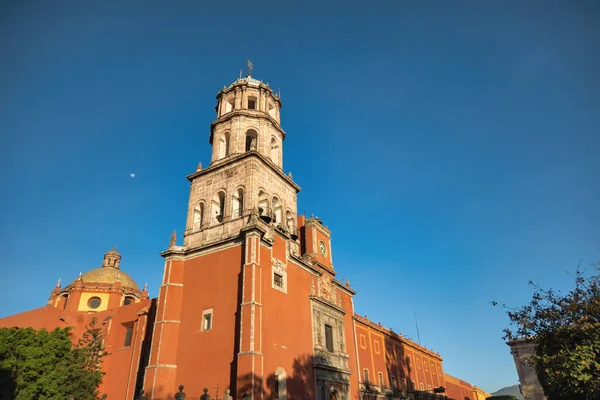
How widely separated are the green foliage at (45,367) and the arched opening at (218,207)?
10.6 meters

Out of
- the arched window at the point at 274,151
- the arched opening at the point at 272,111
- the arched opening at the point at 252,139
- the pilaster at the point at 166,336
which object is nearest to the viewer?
the pilaster at the point at 166,336

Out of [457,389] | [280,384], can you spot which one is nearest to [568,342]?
[280,384]

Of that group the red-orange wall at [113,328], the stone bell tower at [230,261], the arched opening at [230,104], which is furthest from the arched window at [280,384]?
the arched opening at [230,104]

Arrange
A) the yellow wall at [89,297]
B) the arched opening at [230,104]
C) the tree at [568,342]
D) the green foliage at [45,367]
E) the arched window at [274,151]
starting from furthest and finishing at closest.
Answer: the yellow wall at [89,297]
the arched opening at [230,104]
the arched window at [274,151]
the green foliage at [45,367]
the tree at [568,342]

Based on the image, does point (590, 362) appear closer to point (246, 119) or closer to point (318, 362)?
point (318, 362)

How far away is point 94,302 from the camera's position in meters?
35.8

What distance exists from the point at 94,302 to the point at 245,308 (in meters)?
23.1

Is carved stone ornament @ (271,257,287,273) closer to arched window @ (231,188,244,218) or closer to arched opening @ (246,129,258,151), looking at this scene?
arched window @ (231,188,244,218)

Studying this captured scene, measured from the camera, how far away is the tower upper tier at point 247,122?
26.6 metres

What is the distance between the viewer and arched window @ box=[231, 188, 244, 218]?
23.4 meters

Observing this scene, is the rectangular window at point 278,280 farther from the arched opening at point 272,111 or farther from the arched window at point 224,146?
the arched opening at point 272,111

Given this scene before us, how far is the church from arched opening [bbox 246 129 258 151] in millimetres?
75

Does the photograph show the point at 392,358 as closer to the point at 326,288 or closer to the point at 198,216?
the point at 326,288

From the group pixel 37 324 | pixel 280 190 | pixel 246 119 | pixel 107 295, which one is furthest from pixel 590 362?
pixel 107 295
